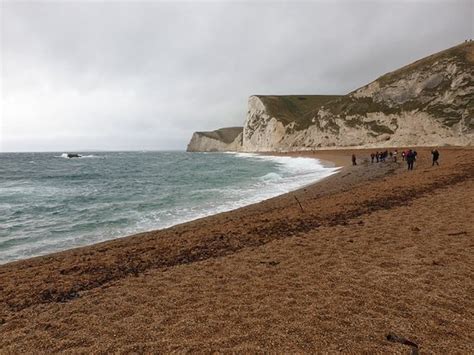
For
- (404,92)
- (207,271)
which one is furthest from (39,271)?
(404,92)

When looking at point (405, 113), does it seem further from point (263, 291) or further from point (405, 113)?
point (263, 291)

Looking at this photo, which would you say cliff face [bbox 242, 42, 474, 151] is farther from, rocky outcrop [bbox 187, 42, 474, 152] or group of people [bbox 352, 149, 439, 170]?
group of people [bbox 352, 149, 439, 170]

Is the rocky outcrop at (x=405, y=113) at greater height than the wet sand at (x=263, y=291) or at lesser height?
greater

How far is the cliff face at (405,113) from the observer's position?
203 feet

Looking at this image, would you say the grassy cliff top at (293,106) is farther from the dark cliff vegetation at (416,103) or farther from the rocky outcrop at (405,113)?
the dark cliff vegetation at (416,103)

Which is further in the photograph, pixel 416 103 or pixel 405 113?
pixel 405 113

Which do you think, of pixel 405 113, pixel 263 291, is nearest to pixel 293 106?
pixel 405 113

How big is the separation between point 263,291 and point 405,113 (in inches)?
3164

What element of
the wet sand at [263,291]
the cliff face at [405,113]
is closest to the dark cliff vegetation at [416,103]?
the cliff face at [405,113]

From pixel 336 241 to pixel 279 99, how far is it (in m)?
135

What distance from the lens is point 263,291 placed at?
5531 mm

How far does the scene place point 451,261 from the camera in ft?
20.1

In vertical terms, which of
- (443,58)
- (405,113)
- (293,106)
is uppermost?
(443,58)

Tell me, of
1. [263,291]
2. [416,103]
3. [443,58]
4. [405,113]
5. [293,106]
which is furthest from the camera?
[293,106]
